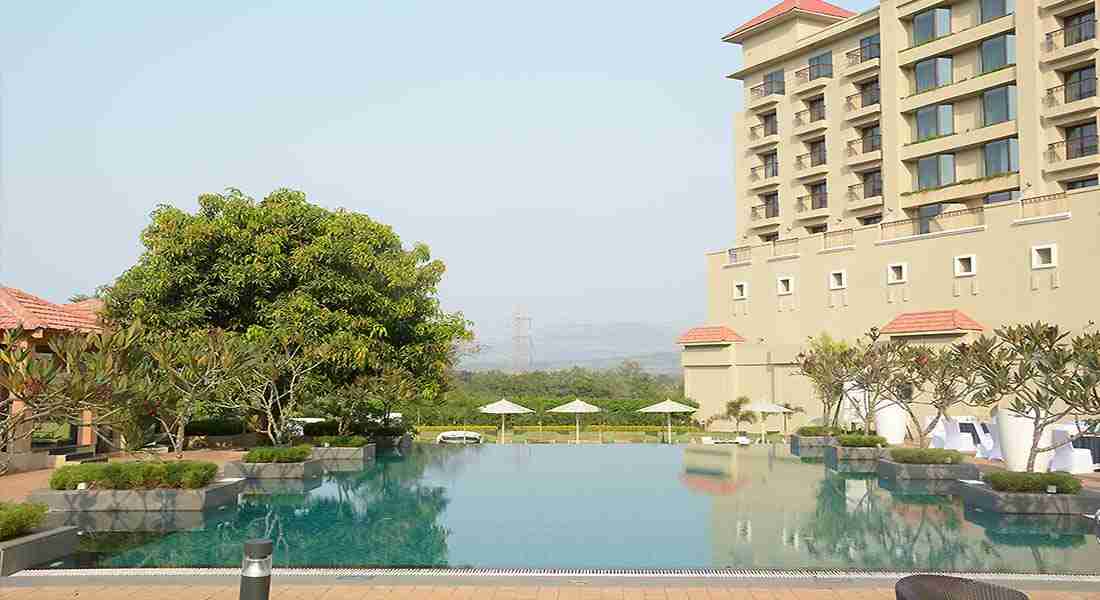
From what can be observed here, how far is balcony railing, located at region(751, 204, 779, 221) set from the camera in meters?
53.7

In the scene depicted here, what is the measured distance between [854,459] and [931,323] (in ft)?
47.0

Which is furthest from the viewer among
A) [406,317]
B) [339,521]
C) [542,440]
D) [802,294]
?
[802,294]

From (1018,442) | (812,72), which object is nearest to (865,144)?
(812,72)

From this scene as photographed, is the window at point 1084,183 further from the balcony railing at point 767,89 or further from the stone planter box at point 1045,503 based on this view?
the stone planter box at point 1045,503

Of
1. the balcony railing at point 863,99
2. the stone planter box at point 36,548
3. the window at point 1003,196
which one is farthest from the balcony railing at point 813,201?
the stone planter box at point 36,548

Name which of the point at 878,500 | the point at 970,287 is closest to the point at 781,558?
the point at 878,500

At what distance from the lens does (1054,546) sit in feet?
41.9

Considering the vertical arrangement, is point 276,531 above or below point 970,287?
below

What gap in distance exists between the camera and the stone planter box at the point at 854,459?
24.4m

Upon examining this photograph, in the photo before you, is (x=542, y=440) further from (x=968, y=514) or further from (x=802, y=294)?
(x=968, y=514)

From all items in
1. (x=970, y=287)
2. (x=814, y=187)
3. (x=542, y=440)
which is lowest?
(x=542, y=440)

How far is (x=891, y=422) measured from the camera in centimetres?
2811

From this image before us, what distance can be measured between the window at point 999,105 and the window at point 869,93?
244 inches

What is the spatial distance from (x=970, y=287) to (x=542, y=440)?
1703 cm
